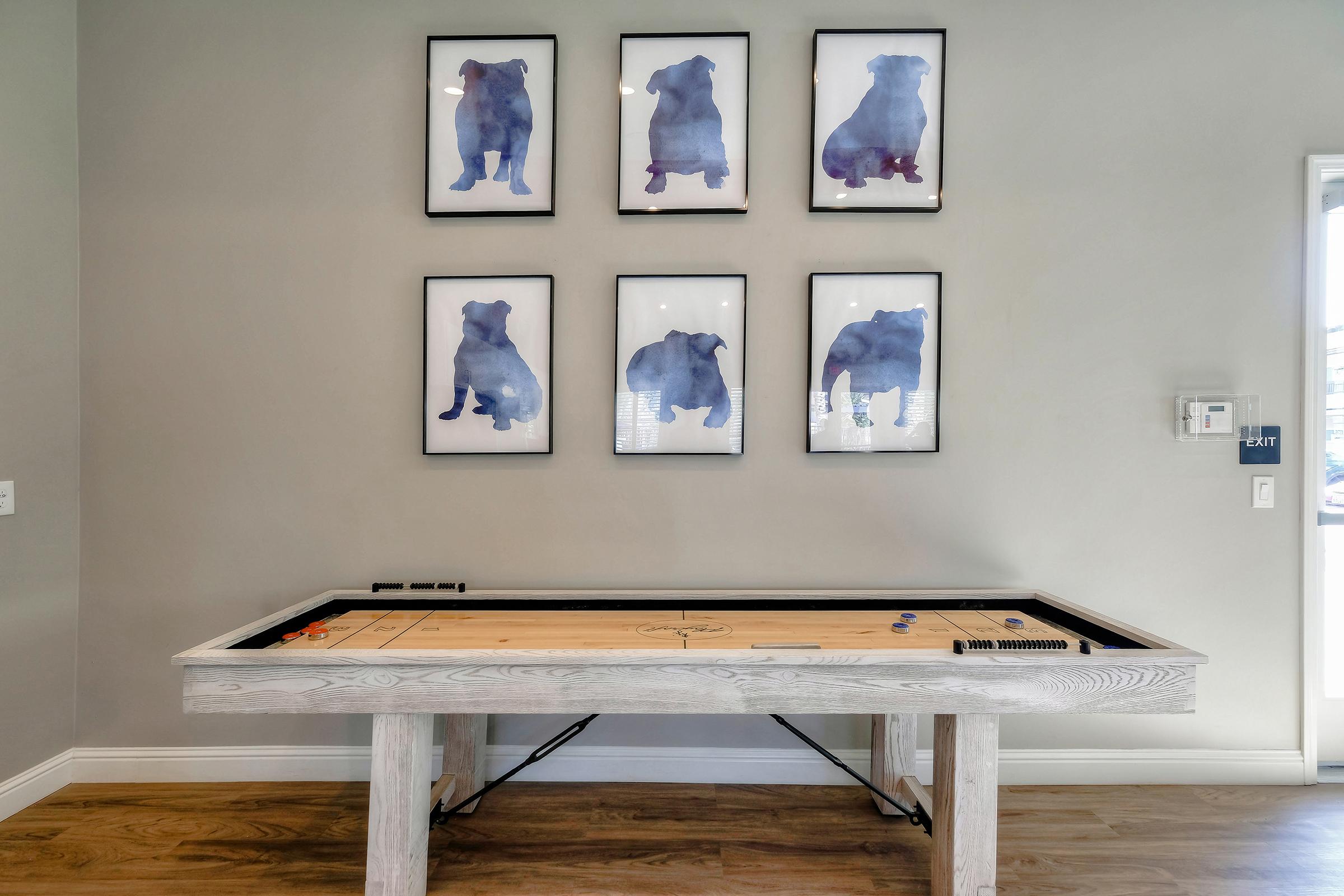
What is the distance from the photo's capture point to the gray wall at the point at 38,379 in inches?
82.4

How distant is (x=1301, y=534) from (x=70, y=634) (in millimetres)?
4406

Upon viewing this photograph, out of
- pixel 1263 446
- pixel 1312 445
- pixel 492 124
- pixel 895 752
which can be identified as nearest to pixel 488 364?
pixel 492 124

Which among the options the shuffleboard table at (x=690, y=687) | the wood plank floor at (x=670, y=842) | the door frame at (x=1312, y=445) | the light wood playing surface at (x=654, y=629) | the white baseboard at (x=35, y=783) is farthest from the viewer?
the door frame at (x=1312, y=445)

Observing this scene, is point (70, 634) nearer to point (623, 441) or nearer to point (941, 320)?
point (623, 441)

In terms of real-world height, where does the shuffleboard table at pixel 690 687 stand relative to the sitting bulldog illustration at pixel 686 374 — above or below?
below

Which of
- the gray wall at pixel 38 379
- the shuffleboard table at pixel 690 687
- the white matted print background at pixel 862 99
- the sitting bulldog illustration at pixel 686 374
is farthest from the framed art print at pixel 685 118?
the gray wall at pixel 38 379

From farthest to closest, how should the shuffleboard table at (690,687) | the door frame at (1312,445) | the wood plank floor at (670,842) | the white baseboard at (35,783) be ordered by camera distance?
the door frame at (1312,445), the white baseboard at (35,783), the wood plank floor at (670,842), the shuffleboard table at (690,687)

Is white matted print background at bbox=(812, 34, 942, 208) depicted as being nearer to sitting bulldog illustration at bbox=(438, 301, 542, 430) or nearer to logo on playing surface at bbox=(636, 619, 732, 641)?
sitting bulldog illustration at bbox=(438, 301, 542, 430)

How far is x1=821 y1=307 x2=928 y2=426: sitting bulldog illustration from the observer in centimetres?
228

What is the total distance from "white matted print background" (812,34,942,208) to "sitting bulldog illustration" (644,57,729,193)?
362 millimetres

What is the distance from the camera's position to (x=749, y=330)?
2.31 m

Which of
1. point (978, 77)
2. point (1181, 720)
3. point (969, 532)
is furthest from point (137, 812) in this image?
point (978, 77)

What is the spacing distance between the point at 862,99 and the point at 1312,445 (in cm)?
201

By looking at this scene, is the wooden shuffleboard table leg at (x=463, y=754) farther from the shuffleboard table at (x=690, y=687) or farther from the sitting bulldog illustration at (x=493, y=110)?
the sitting bulldog illustration at (x=493, y=110)
